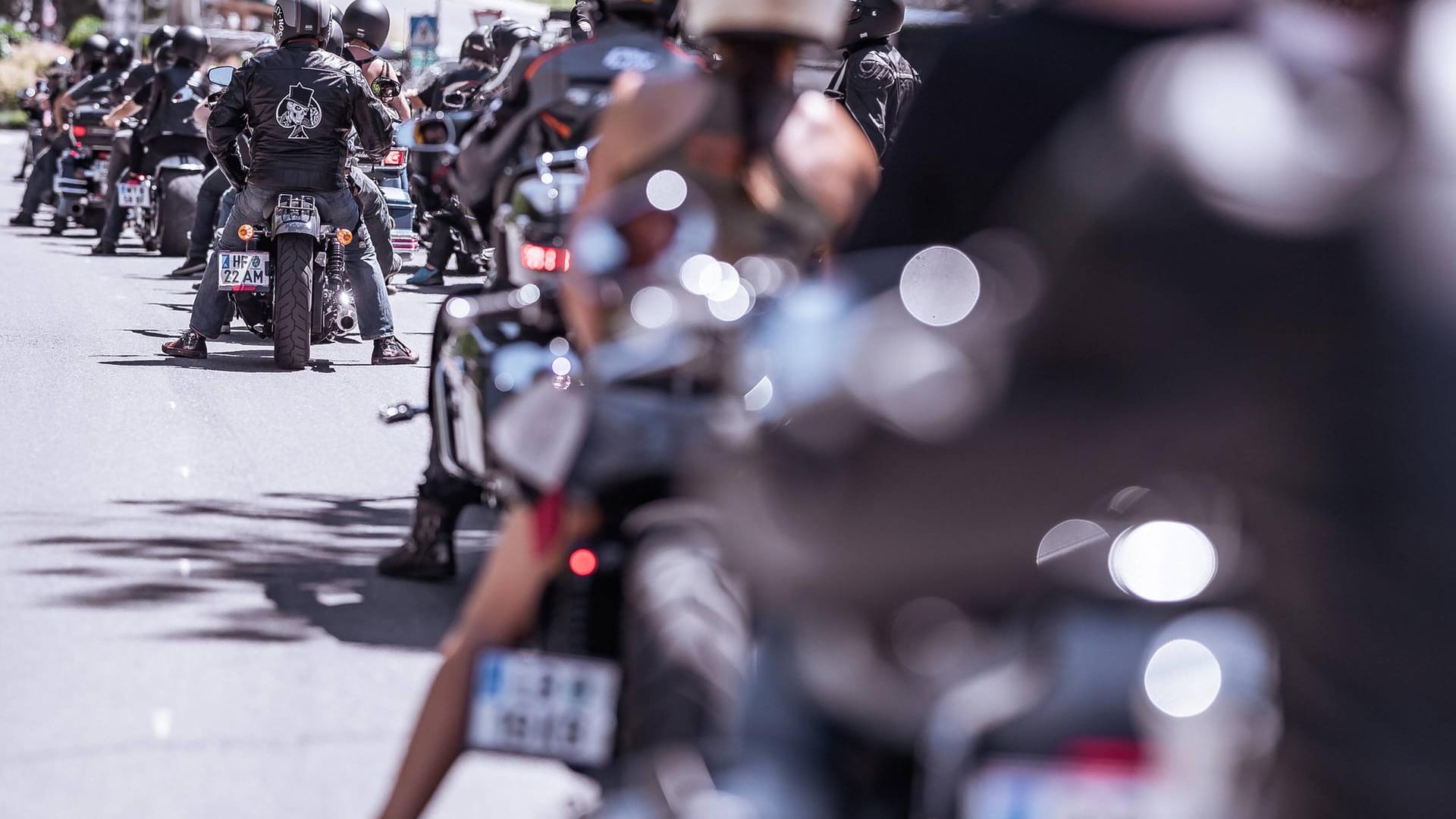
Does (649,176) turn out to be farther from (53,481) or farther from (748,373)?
(53,481)

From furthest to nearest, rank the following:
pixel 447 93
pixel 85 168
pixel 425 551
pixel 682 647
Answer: pixel 85 168
pixel 447 93
pixel 425 551
pixel 682 647

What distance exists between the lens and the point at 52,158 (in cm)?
2242

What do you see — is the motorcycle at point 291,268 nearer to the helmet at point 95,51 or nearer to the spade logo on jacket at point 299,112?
the spade logo on jacket at point 299,112

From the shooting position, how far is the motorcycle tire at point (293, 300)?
10461 millimetres

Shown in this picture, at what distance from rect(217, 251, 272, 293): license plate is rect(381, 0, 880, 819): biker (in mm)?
7075

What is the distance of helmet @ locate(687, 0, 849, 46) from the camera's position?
3736 millimetres

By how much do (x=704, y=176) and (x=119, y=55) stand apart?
19.5 metres

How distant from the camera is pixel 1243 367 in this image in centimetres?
158

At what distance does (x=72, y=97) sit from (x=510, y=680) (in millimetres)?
19240

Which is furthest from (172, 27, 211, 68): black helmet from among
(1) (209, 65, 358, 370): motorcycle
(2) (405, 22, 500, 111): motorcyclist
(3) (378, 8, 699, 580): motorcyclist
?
(3) (378, 8, 699, 580): motorcyclist

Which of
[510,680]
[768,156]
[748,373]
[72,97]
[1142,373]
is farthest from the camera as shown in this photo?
[72,97]

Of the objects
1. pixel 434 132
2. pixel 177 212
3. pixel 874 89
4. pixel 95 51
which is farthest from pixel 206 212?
pixel 434 132

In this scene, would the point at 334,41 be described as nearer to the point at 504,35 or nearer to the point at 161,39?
the point at 504,35

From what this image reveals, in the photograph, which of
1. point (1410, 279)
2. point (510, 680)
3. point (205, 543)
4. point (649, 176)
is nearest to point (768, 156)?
point (649, 176)
